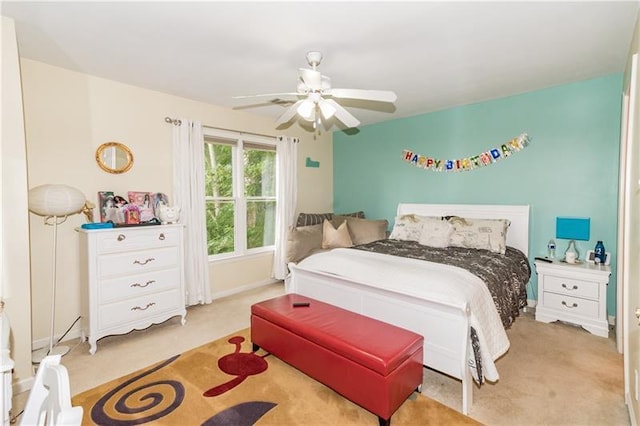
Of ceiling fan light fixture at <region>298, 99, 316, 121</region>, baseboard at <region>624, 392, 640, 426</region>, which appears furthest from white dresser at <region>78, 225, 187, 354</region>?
baseboard at <region>624, 392, 640, 426</region>

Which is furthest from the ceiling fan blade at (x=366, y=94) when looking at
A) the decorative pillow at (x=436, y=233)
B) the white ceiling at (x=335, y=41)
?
the decorative pillow at (x=436, y=233)

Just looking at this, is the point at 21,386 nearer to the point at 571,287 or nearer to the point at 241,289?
the point at 241,289

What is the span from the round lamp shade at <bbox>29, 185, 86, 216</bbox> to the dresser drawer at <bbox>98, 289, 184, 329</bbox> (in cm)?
88

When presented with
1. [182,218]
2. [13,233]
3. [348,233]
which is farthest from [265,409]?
[348,233]

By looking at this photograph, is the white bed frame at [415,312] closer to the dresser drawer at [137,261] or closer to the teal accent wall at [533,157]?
the dresser drawer at [137,261]

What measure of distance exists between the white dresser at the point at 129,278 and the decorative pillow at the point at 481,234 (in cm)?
300

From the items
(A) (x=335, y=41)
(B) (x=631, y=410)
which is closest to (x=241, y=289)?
(A) (x=335, y=41)

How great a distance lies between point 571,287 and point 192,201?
4.08 m

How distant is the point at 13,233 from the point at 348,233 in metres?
3.38

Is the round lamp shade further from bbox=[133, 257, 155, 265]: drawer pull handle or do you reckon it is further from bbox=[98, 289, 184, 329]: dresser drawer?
bbox=[98, 289, 184, 329]: dresser drawer

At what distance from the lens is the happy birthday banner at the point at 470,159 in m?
3.74

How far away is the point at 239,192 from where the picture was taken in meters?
4.42

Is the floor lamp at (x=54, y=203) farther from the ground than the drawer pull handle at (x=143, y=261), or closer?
farther from the ground

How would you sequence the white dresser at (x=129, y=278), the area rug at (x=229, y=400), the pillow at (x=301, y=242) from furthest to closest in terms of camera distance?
the pillow at (x=301, y=242)
the white dresser at (x=129, y=278)
the area rug at (x=229, y=400)
